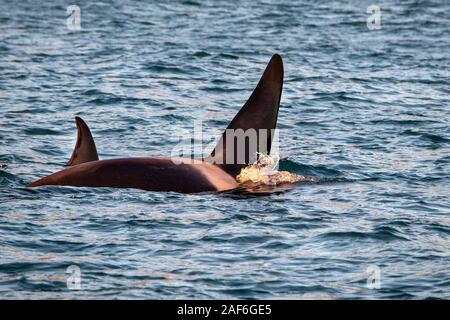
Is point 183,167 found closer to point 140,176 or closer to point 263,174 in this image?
point 140,176

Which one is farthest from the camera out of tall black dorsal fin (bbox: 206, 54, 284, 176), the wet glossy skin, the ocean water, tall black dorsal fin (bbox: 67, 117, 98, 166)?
tall black dorsal fin (bbox: 67, 117, 98, 166)

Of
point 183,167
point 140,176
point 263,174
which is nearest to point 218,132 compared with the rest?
point 263,174

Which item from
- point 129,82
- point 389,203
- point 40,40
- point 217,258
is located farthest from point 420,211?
point 40,40

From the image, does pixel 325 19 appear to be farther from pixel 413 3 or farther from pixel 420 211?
pixel 420 211

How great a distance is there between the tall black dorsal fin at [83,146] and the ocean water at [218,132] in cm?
93

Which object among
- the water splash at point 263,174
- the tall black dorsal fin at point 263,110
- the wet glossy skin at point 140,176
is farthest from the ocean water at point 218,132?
the tall black dorsal fin at point 263,110

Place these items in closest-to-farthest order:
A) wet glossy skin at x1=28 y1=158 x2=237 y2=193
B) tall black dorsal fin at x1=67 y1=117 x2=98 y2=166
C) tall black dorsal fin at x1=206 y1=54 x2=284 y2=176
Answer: wet glossy skin at x1=28 y1=158 x2=237 y2=193 → tall black dorsal fin at x1=206 y1=54 x2=284 y2=176 → tall black dorsal fin at x1=67 y1=117 x2=98 y2=166

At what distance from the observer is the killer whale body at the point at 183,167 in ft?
47.9

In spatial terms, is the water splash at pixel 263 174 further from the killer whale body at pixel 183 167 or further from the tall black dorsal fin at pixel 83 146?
the tall black dorsal fin at pixel 83 146

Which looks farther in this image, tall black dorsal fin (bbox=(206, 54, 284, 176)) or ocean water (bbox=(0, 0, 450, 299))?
tall black dorsal fin (bbox=(206, 54, 284, 176))

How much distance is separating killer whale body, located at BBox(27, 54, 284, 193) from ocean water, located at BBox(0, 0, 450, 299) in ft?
0.60

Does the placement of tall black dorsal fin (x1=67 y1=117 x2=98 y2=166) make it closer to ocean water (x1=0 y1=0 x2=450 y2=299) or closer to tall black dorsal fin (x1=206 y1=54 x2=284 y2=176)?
ocean water (x1=0 y1=0 x2=450 y2=299)

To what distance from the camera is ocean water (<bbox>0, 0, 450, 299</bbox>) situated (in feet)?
39.2

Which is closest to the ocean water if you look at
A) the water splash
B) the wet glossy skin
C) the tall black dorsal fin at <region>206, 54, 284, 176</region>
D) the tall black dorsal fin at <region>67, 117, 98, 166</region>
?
the wet glossy skin
